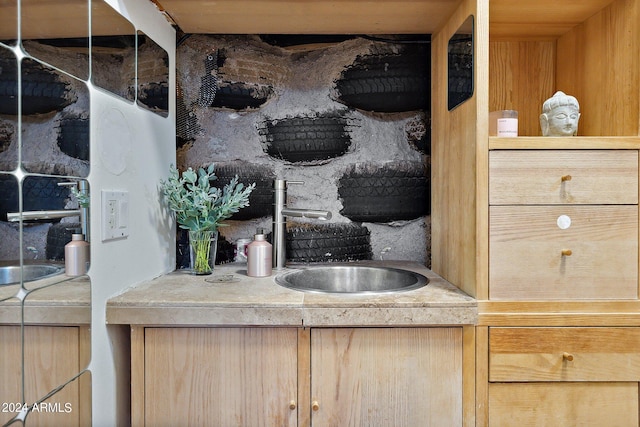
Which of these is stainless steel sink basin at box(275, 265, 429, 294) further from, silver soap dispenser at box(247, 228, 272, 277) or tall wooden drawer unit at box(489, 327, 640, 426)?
tall wooden drawer unit at box(489, 327, 640, 426)

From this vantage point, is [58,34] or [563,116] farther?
[563,116]

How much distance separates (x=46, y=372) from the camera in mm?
958

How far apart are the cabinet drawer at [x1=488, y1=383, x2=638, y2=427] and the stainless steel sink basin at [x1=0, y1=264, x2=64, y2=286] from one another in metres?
1.21

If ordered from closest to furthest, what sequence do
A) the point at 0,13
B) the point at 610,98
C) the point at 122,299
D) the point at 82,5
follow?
the point at 0,13 < the point at 82,5 < the point at 122,299 < the point at 610,98

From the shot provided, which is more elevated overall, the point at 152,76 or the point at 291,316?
the point at 152,76

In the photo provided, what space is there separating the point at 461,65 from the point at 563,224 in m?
0.59

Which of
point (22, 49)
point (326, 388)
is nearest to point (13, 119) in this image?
point (22, 49)

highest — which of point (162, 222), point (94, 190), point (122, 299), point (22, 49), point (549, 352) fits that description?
point (22, 49)

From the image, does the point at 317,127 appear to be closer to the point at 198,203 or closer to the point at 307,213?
the point at 307,213

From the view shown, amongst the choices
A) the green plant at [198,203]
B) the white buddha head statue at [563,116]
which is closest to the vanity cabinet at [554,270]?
the white buddha head statue at [563,116]

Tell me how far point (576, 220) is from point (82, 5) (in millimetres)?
1470

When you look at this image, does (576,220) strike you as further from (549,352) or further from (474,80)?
(474,80)

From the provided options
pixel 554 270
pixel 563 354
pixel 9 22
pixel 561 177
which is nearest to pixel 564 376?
pixel 563 354

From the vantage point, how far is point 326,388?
123 centimetres
